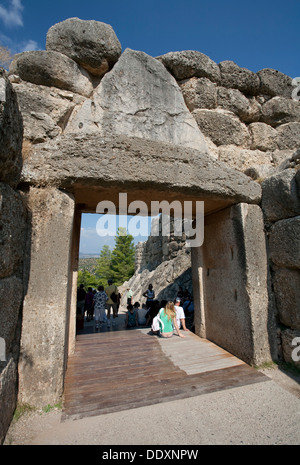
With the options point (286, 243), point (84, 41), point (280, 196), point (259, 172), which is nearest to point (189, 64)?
point (84, 41)

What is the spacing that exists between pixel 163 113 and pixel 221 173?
4.07 ft

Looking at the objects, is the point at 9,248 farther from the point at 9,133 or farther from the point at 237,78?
the point at 237,78

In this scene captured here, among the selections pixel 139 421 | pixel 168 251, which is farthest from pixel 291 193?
pixel 168 251

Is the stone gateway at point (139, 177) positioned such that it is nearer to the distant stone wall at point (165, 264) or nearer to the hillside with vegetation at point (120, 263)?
the distant stone wall at point (165, 264)

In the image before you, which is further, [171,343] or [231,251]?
[171,343]

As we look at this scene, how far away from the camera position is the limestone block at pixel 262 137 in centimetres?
395

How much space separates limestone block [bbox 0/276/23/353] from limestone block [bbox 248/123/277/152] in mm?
3970

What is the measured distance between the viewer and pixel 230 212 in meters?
3.38

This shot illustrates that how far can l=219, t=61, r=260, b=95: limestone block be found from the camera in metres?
3.88

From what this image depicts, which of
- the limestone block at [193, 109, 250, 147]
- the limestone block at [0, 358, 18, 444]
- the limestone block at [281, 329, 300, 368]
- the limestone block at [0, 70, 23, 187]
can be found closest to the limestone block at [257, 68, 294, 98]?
the limestone block at [193, 109, 250, 147]

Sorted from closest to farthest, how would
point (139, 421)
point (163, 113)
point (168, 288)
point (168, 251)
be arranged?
point (139, 421)
point (163, 113)
point (168, 288)
point (168, 251)

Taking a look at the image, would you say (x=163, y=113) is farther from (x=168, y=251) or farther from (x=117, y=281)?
(x=117, y=281)

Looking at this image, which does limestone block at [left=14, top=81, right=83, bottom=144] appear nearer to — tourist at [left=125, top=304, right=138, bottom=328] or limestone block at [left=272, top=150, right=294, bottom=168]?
limestone block at [left=272, top=150, right=294, bottom=168]

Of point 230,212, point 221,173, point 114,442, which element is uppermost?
point 221,173
